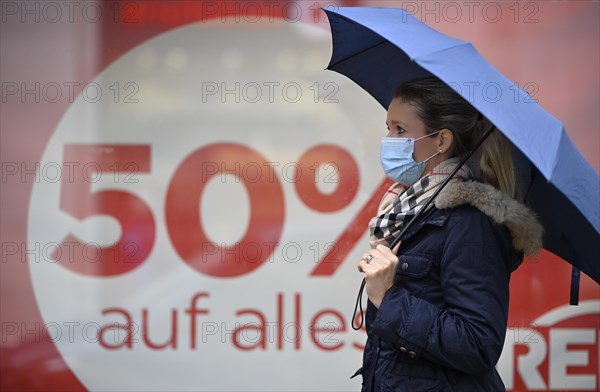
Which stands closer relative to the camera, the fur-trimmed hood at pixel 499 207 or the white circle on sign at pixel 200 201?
the fur-trimmed hood at pixel 499 207

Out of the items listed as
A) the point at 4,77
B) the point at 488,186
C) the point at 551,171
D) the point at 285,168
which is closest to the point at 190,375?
the point at 285,168

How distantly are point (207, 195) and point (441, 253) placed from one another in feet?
4.40

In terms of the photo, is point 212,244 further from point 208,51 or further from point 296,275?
point 208,51

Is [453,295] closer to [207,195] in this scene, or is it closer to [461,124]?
[461,124]

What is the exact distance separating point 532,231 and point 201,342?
151cm

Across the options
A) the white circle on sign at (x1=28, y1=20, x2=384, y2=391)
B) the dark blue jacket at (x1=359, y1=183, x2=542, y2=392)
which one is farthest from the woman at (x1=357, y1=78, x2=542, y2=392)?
the white circle on sign at (x1=28, y1=20, x2=384, y2=391)

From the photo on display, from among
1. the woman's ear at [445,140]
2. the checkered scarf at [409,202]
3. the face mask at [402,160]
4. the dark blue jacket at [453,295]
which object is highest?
the woman's ear at [445,140]

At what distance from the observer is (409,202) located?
161 cm

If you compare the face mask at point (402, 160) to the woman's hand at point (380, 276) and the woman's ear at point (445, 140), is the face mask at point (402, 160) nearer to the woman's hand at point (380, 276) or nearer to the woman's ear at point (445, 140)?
the woman's ear at point (445, 140)

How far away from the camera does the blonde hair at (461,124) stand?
1568 millimetres

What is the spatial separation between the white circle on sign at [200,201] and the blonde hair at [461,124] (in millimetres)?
1058

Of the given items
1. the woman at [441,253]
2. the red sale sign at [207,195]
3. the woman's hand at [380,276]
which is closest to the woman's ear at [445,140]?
the woman at [441,253]

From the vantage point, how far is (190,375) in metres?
2.71

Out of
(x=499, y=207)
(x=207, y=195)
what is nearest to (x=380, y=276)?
(x=499, y=207)
